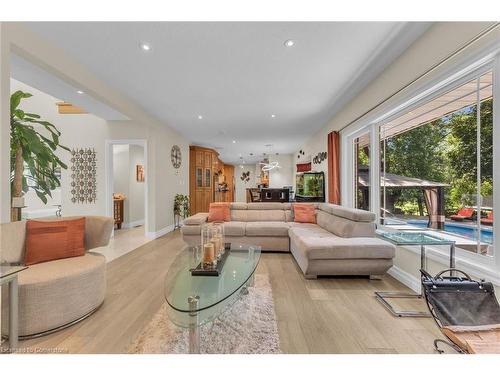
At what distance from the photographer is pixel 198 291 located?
5.14 feet

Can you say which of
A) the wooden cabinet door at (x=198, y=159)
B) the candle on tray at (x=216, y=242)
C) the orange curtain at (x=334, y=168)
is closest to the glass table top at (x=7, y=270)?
the candle on tray at (x=216, y=242)

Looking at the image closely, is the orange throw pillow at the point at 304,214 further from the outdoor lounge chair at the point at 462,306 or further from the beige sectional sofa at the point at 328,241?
the outdoor lounge chair at the point at 462,306

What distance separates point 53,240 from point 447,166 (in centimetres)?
397

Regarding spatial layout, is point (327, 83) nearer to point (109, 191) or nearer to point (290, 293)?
point (290, 293)

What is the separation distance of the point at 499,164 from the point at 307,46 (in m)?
2.00

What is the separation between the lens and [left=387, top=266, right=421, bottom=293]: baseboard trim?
8.10 ft

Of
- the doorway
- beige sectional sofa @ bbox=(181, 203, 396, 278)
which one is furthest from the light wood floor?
the doorway

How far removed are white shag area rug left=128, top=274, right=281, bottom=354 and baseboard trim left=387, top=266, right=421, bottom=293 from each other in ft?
5.54

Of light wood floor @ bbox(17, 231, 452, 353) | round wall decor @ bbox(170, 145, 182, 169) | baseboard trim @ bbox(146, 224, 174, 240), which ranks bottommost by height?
light wood floor @ bbox(17, 231, 452, 353)

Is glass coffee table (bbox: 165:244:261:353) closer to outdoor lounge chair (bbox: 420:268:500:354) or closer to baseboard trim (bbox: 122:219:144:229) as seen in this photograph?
outdoor lounge chair (bbox: 420:268:500:354)

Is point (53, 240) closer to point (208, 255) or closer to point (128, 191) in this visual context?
point (208, 255)

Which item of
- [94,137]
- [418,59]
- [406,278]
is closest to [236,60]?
[418,59]
